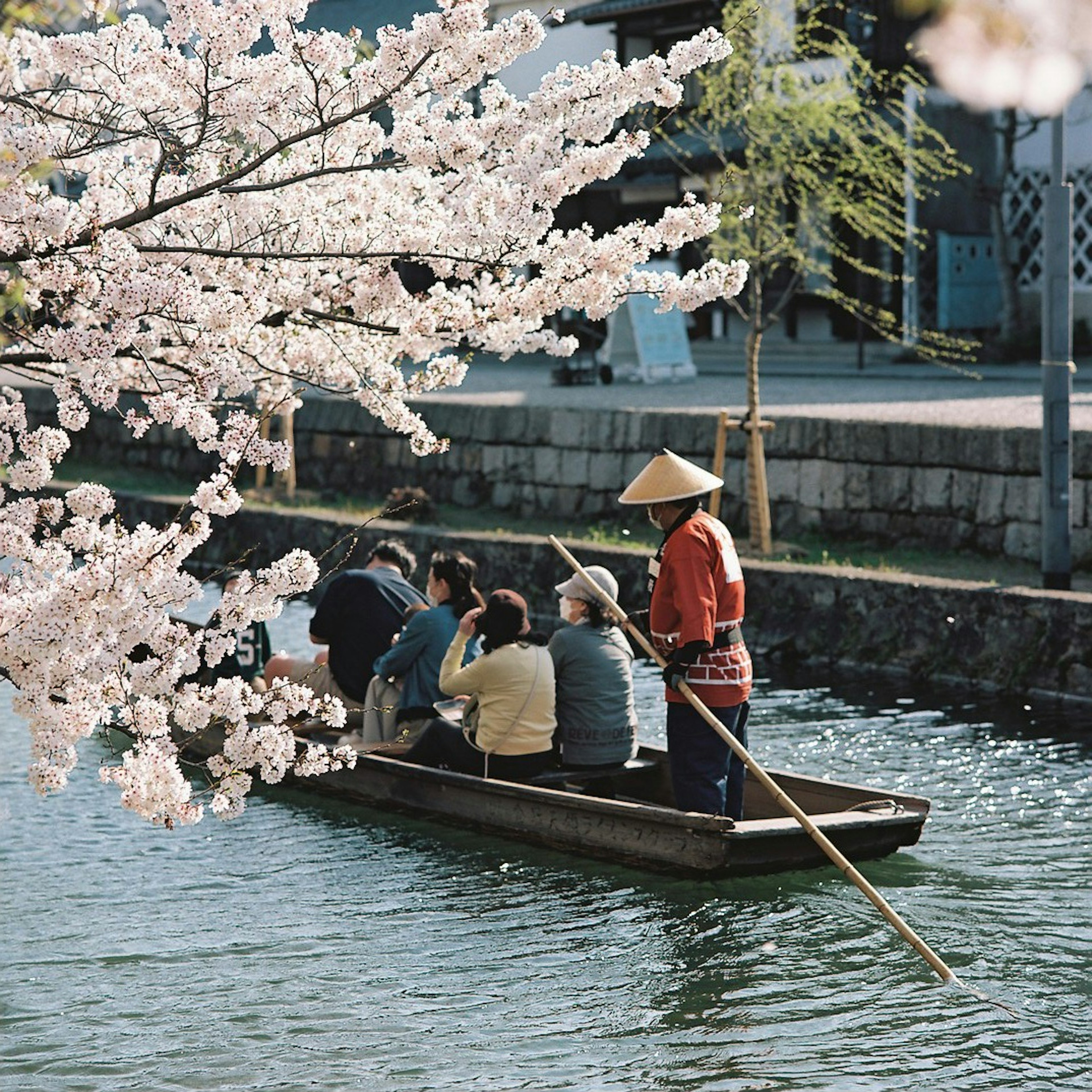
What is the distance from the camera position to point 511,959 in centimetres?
676

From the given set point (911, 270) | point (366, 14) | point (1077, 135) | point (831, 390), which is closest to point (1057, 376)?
point (831, 390)

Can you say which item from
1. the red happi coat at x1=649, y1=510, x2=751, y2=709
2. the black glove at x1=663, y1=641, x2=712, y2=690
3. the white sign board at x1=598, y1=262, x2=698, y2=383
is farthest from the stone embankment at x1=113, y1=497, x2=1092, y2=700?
the white sign board at x1=598, y1=262, x2=698, y2=383

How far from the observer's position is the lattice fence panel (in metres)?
22.9

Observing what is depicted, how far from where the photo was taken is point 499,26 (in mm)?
5438

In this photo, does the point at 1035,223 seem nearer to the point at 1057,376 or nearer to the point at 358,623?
the point at 1057,376

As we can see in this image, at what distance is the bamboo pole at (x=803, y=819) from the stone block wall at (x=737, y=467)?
618 cm

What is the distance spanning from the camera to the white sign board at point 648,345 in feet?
75.0

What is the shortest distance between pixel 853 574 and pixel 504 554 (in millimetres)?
3571

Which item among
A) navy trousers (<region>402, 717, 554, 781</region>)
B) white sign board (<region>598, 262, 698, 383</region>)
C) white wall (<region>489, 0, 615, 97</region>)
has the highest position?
white wall (<region>489, 0, 615, 97</region>)

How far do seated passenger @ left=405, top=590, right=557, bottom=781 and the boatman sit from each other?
0.82 meters

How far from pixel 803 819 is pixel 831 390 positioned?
1376 centimetres

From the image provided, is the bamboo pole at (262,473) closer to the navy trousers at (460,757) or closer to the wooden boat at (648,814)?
the navy trousers at (460,757)

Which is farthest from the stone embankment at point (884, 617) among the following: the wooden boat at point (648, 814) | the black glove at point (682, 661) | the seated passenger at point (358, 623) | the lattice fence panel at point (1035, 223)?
the lattice fence panel at point (1035, 223)

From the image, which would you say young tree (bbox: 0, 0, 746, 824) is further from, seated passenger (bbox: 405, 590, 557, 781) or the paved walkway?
the paved walkway
